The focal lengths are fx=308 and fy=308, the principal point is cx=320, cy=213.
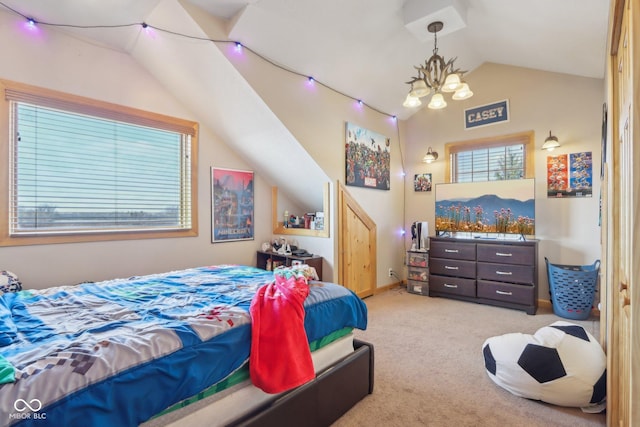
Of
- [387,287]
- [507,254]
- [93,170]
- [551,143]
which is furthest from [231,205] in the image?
[551,143]

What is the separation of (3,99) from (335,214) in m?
3.14

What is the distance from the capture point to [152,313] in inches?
62.6

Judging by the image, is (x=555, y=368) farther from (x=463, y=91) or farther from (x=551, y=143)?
(x=551, y=143)

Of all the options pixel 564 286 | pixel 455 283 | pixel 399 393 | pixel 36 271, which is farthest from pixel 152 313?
pixel 564 286

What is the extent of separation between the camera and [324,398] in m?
1.66

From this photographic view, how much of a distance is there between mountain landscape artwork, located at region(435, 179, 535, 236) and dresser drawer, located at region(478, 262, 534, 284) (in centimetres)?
53

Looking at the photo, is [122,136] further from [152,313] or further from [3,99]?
[152,313]

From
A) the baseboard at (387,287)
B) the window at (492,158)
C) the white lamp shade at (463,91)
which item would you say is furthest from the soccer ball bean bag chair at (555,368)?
the window at (492,158)

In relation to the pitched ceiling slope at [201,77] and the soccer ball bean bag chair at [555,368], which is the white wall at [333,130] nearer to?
the pitched ceiling slope at [201,77]

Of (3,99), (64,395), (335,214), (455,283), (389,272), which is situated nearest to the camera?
(64,395)

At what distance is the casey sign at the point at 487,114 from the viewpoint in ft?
13.5

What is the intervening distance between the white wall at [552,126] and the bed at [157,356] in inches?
123

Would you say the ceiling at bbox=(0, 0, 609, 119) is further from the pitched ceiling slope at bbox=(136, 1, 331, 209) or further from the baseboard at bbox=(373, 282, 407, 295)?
the baseboard at bbox=(373, 282, 407, 295)

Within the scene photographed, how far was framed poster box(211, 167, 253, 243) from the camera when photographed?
3.80 meters
